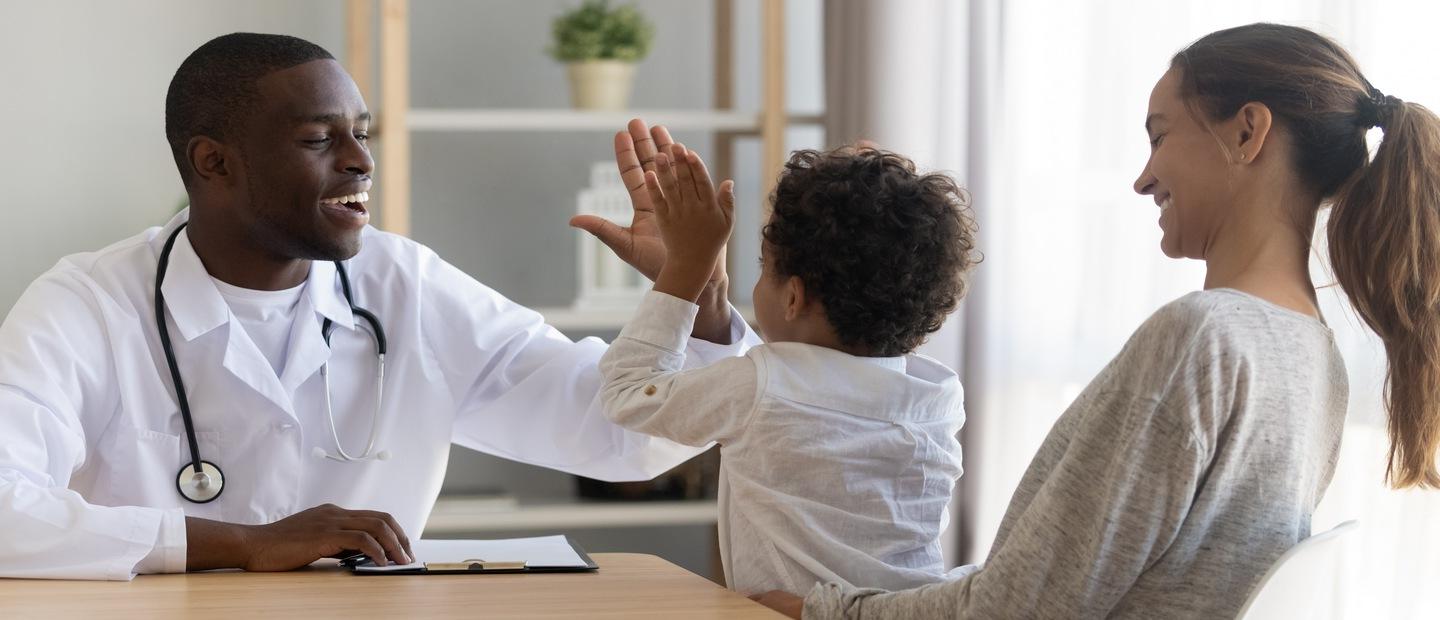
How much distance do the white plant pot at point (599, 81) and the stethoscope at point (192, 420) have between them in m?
1.36

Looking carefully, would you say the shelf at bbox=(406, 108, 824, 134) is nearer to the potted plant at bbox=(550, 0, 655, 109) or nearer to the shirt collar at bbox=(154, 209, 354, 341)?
the potted plant at bbox=(550, 0, 655, 109)

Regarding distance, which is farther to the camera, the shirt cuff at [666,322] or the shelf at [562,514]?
the shelf at [562,514]

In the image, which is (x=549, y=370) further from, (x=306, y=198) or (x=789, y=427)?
(x=789, y=427)

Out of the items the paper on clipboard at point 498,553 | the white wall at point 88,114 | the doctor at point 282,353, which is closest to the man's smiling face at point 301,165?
the doctor at point 282,353

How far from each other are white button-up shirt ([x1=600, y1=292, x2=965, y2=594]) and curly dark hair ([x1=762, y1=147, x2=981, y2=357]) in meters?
0.04

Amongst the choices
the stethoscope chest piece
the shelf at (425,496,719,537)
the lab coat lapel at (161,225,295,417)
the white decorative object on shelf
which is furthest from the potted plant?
the stethoscope chest piece

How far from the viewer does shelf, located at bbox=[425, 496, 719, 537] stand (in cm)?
282

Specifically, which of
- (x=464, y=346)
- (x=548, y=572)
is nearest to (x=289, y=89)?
(x=464, y=346)

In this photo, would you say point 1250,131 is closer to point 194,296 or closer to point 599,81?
point 194,296

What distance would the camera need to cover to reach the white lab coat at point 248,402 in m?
1.25

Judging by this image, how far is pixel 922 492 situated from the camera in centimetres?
123

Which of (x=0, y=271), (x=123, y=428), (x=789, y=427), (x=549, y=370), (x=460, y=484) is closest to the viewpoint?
(x=789, y=427)

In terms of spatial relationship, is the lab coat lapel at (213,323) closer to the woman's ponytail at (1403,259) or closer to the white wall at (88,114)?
the woman's ponytail at (1403,259)

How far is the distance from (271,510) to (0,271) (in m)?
1.81
